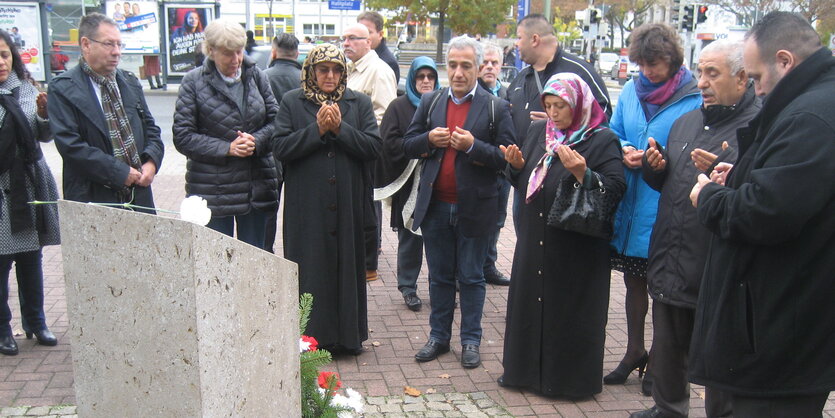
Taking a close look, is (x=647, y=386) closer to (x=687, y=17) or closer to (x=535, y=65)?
(x=535, y=65)

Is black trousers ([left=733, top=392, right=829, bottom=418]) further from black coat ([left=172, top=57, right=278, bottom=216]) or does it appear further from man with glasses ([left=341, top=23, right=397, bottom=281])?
man with glasses ([left=341, top=23, right=397, bottom=281])

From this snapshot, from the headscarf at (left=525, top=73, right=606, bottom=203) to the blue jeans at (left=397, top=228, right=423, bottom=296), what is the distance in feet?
6.19

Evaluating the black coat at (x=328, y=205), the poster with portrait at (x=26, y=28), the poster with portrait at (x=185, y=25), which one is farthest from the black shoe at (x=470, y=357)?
the poster with portrait at (x=185, y=25)

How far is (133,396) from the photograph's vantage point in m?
2.19

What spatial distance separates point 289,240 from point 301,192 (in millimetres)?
317

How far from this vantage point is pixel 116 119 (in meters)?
A: 4.61

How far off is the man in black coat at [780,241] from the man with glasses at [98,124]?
3.32 metres

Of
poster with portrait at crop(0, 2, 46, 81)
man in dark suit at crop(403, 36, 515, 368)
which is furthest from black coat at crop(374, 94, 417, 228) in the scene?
poster with portrait at crop(0, 2, 46, 81)

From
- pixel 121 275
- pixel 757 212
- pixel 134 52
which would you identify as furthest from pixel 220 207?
pixel 134 52

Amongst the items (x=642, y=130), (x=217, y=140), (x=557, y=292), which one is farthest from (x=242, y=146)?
(x=642, y=130)

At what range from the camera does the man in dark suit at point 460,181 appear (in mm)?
4539

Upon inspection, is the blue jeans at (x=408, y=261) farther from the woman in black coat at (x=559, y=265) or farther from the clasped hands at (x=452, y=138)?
the woman in black coat at (x=559, y=265)

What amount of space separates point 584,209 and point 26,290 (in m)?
3.49

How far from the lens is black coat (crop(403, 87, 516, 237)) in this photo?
4.52 metres
